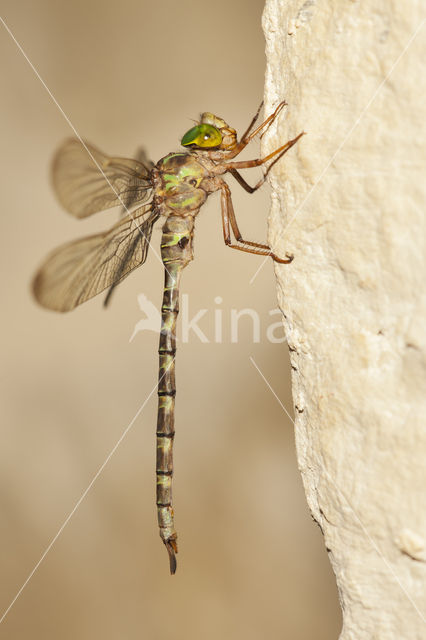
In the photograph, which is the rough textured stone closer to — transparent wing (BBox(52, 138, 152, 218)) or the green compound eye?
the green compound eye

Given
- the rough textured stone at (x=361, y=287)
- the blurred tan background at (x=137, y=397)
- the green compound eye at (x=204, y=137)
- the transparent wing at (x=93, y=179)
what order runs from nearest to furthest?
1. the rough textured stone at (x=361, y=287)
2. the green compound eye at (x=204, y=137)
3. the transparent wing at (x=93, y=179)
4. the blurred tan background at (x=137, y=397)

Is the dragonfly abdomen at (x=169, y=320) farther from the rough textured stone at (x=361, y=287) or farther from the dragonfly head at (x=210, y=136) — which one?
the rough textured stone at (x=361, y=287)

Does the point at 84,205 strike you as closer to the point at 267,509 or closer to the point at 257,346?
the point at 257,346

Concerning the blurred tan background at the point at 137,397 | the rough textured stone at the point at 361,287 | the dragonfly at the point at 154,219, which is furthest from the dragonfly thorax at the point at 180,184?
the blurred tan background at the point at 137,397

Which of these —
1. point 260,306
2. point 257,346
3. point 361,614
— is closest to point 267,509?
point 257,346

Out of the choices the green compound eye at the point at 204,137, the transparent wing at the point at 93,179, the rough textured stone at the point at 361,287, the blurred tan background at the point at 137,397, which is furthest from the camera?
the blurred tan background at the point at 137,397
